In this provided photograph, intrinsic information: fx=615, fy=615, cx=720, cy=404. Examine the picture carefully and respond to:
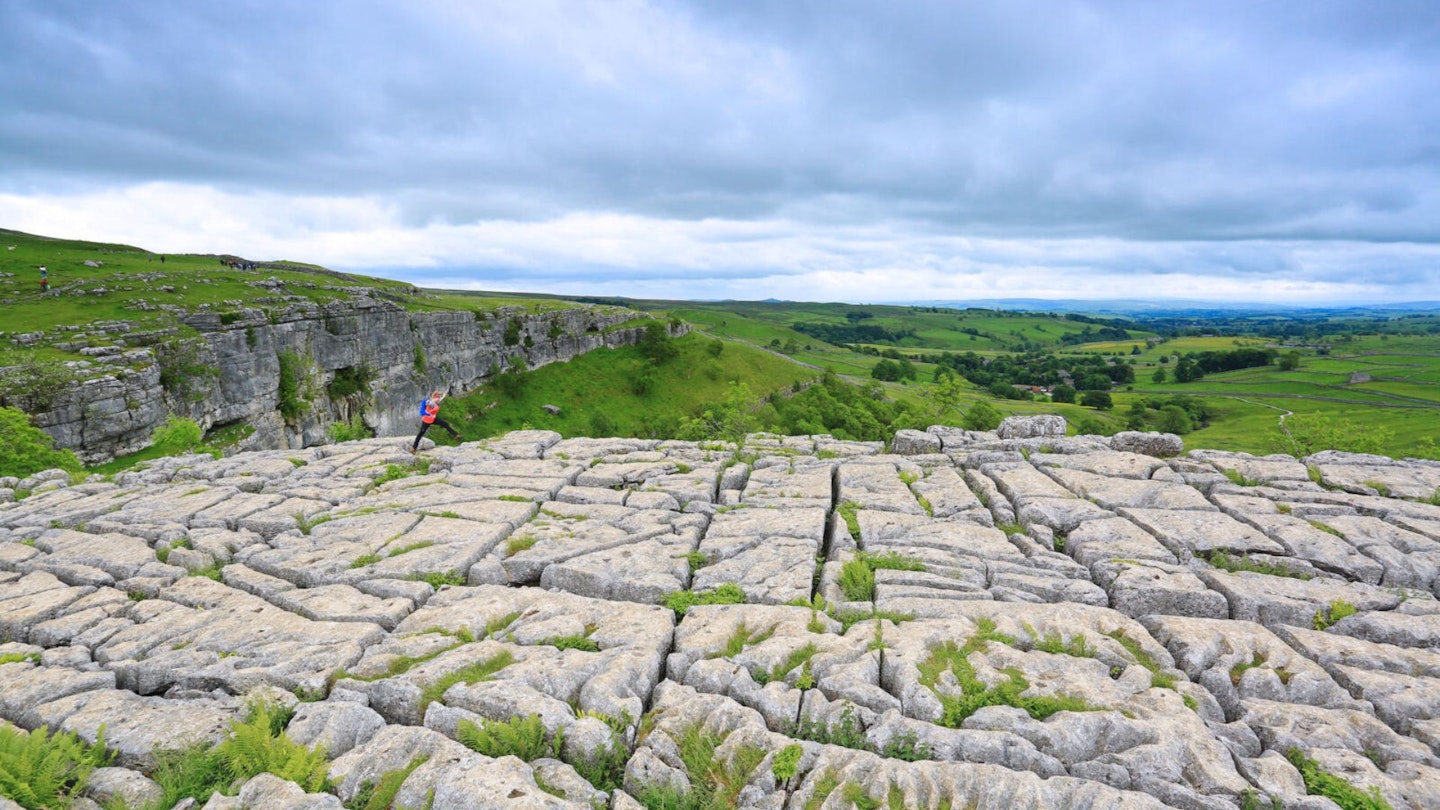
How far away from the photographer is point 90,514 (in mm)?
19031

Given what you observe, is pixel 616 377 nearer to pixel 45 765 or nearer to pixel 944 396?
pixel 944 396

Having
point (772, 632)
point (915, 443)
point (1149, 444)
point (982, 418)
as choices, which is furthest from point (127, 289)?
point (982, 418)

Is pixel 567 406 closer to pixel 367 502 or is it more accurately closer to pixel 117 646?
pixel 367 502

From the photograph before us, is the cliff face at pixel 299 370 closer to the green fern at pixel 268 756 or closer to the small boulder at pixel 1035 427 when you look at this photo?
the green fern at pixel 268 756

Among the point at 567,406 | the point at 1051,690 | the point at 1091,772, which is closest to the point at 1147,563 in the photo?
the point at 1051,690

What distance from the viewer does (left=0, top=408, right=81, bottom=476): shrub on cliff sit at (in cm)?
3178

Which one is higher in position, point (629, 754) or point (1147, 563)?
point (1147, 563)

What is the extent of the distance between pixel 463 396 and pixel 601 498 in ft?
242

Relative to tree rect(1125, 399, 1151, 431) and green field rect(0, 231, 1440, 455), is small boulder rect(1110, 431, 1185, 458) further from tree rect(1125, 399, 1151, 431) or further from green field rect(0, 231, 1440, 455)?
tree rect(1125, 399, 1151, 431)

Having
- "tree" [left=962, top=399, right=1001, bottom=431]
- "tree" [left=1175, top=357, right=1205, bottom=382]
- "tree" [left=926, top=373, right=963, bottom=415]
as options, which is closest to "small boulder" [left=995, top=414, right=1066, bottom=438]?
"tree" [left=926, top=373, right=963, bottom=415]

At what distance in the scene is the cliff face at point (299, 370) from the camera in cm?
4025

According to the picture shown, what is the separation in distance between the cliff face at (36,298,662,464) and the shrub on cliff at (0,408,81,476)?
454 cm

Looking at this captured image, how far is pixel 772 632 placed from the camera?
41.4 feet

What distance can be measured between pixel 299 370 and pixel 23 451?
29.3 meters
